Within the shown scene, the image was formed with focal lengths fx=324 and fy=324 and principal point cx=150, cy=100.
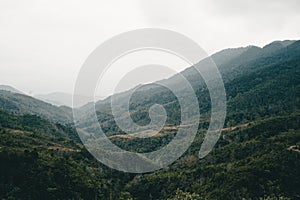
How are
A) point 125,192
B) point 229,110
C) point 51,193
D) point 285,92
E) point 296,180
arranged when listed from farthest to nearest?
point 229,110 < point 285,92 < point 125,192 < point 296,180 < point 51,193

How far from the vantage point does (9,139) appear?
330 ft

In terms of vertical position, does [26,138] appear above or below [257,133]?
above

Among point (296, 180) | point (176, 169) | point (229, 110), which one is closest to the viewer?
point (296, 180)

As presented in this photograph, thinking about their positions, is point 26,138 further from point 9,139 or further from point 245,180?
point 245,180

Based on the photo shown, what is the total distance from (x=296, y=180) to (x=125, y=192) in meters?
44.0

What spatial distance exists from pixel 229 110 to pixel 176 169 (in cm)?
7768

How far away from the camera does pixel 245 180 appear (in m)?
77.0

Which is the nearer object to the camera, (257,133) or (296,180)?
(296,180)

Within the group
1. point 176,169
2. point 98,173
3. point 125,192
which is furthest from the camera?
point 176,169

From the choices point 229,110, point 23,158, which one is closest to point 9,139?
point 23,158

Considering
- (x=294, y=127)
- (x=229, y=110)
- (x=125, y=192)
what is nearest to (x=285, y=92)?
(x=229, y=110)

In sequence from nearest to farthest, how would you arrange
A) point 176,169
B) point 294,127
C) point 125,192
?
point 125,192, point 176,169, point 294,127

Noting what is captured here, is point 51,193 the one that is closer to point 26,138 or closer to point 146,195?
point 146,195

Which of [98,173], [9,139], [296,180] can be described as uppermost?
[9,139]
